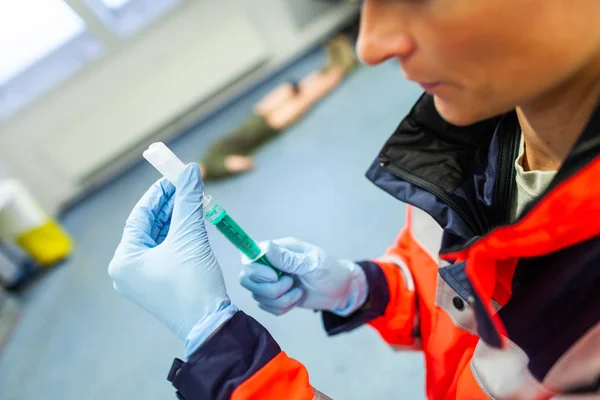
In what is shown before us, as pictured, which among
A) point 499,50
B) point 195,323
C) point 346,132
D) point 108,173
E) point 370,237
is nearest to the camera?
point 499,50

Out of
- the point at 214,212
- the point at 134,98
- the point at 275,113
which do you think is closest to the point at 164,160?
the point at 214,212

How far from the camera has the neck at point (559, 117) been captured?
449 millimetres

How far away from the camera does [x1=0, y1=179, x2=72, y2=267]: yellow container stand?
6.36ft

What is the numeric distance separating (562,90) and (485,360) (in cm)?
34

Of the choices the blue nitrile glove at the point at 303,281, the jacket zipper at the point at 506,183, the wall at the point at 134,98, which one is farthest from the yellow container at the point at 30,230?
the jacket zipper at the point at 506,183

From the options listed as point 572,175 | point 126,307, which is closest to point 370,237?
point 126,307

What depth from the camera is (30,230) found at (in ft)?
6.46

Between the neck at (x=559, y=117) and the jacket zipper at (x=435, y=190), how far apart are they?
11 centimetres

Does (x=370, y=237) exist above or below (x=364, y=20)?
below

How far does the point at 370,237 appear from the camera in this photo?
4.34ft

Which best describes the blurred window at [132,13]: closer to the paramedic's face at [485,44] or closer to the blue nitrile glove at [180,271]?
the blue nitrile glove at [180,271]

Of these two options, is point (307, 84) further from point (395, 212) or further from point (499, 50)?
point (499, 50)

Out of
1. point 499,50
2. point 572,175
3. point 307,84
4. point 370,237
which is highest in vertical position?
point 499,50

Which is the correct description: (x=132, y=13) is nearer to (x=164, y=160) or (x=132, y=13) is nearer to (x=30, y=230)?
(x=30, y=230)
